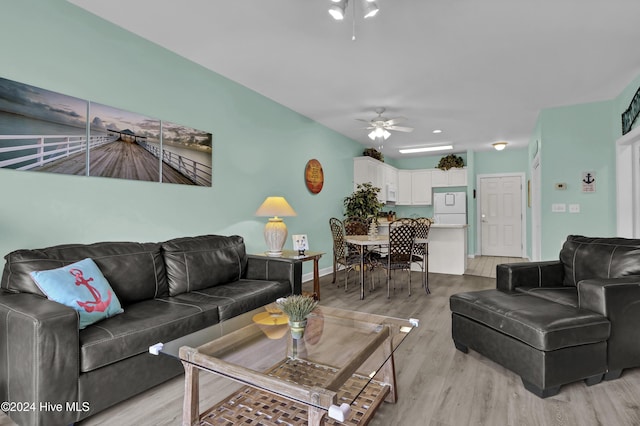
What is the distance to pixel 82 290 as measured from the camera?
1949mm

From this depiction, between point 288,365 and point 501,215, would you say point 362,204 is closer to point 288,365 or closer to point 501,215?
point 501,215

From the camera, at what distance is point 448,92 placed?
422cm

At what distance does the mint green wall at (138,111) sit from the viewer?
227 centimetres

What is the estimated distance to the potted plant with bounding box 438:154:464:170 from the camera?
27.0ft

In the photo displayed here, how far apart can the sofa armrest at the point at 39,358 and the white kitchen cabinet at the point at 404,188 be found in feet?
26.2

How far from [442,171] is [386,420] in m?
7.51

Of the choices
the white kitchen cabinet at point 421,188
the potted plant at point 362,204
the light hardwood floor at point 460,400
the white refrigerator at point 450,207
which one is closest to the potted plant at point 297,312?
the light hardwood floor at point 460,400

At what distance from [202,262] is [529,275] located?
9.12ft

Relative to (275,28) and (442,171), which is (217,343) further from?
(442,171)

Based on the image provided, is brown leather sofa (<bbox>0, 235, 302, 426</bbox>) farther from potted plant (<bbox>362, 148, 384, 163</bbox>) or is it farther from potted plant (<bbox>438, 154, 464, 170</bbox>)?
potted plant (<bbox>438, 154, 464, 170</bbox>)

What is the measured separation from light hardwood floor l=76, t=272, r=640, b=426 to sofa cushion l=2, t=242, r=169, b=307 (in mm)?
719

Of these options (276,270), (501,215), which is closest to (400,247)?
(276,270)

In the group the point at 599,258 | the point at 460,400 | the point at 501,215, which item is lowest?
the point at 460,400

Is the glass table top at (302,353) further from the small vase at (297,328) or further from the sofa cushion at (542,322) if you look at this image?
the sofa cushion at (542,322)
